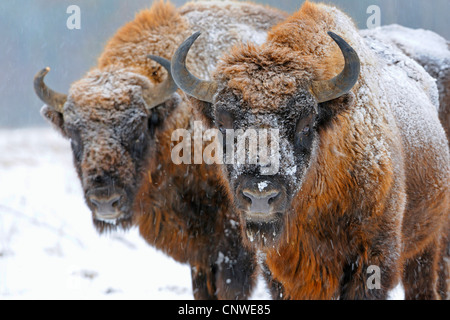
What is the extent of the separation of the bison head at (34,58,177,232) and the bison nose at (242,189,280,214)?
6.66 ft

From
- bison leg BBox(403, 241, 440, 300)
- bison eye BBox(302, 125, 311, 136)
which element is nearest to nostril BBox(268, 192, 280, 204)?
bison eye BBox(302, 125, 311, 136)

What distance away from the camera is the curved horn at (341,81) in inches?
160

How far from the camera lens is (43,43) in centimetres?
3322

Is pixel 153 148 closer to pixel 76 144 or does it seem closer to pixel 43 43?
pixel 76 144

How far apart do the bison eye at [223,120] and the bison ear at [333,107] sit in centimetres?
70

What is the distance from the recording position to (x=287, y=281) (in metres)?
4.86

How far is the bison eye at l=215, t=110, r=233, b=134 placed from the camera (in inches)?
165

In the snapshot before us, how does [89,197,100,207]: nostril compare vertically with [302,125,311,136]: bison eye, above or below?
below

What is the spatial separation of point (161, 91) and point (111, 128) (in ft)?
2.18

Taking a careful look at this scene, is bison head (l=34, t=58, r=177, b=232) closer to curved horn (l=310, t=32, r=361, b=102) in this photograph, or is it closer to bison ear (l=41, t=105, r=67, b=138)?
bison ear (l=41, t=105, r=67, b=138)

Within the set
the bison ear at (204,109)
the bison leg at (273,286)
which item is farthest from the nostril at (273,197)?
the bison leg at (273,286)

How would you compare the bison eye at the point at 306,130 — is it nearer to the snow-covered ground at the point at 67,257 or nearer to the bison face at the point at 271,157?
the bison face at the point at 271,157
